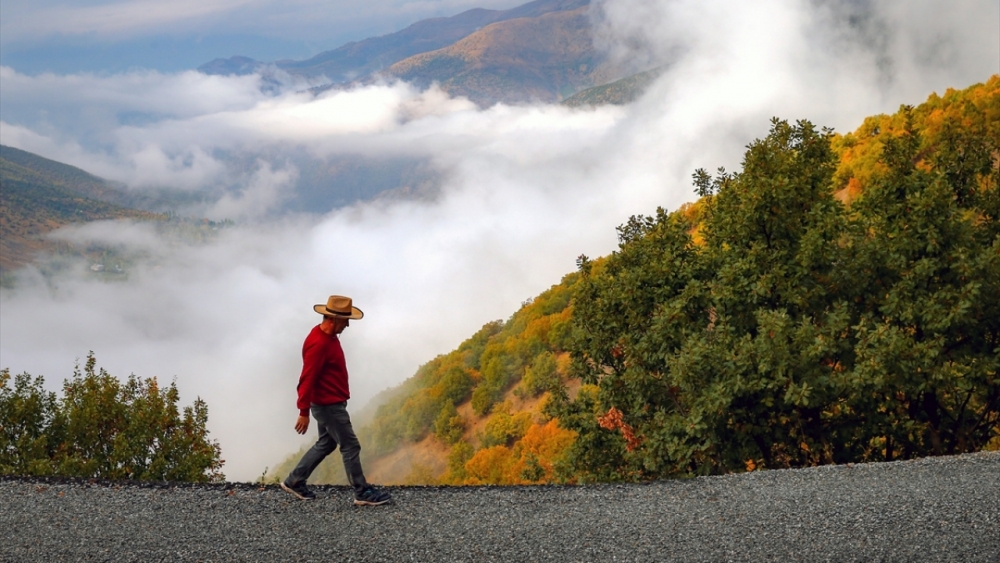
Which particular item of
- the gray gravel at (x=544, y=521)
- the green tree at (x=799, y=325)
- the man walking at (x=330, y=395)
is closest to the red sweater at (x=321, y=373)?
the man walking at (x=330, y=395)

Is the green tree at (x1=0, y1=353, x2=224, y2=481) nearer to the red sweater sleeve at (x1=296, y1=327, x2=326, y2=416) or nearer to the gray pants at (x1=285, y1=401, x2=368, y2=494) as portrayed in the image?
the gray pants at (x1=285, y1=401, x2=368, y2=494)

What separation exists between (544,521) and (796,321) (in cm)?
602

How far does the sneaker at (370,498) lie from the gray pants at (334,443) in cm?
6

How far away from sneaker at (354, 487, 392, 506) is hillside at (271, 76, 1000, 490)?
16.3 ft

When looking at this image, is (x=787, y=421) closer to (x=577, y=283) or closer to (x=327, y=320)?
(x=577, y=283)

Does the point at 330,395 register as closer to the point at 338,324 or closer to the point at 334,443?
the point at 334,443

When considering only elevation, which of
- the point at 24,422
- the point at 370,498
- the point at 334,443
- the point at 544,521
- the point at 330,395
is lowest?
the point at 544,521

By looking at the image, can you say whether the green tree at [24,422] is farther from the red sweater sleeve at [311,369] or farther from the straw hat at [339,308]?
the straw hat at [339,308]

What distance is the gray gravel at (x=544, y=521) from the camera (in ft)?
25.2

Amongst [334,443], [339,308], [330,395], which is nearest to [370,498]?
[334,443]

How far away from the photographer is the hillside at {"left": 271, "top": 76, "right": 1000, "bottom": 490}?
40.0 feet

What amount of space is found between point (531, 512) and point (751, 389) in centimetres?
465

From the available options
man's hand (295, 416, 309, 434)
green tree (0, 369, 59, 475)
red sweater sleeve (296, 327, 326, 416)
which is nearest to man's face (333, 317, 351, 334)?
red sweater sleeve (296, 327, 326, 416)

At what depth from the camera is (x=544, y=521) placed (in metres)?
8.54
